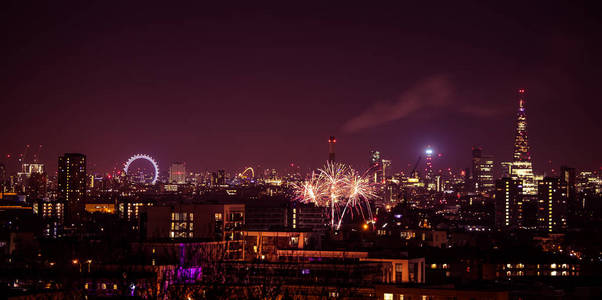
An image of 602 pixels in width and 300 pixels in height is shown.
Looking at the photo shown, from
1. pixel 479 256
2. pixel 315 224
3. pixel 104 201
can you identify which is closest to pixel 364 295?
pixel 479 256

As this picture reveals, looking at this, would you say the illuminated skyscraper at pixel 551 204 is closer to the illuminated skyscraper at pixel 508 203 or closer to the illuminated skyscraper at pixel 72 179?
the illuminated skyscraper at pixel 508 203

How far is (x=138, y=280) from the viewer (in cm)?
3441

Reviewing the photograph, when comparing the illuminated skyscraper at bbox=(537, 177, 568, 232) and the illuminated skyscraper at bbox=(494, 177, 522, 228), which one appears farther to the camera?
the illuminated skyscraper at bbox=(494, 177, 522, 228)

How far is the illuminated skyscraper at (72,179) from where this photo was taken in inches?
5059

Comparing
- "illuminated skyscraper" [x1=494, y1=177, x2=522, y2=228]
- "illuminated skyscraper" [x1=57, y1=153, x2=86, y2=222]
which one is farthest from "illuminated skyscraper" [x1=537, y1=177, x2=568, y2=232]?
"illuminated skyscraper" [x1=57, y1=153, x2=86, y2=222]

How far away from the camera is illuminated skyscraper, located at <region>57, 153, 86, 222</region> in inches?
5059

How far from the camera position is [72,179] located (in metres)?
134

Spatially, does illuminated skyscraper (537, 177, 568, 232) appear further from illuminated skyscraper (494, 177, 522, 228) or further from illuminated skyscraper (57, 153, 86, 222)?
illuminated skyscraper (57, 153, 86, 222)

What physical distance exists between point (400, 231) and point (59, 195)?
6970cm

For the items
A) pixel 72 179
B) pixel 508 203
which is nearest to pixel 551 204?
pixel 508 203

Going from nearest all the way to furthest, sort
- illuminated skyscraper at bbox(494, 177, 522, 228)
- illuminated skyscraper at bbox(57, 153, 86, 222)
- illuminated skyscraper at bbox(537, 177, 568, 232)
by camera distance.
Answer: illuminated skyscraper at bbox(57, 153, 86, 222) → illuminated skyscraper at bbox(537, 177, 568, 232) → illuminated skyscraper at bbox(494, 177, 522, 228)

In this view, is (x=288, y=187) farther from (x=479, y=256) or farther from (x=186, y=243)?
(x=186, y=243)

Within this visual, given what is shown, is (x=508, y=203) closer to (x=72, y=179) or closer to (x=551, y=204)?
(x=551, y=204)

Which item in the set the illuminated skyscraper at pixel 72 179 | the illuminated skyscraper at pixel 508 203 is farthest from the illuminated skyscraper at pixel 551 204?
the illuminated skyscraper at pixel 72 179
